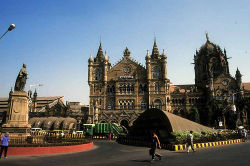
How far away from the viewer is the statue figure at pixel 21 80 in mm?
17130

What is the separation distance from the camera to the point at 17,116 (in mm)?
16094

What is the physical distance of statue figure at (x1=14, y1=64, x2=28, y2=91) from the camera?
17130mm

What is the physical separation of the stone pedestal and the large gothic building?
118ft

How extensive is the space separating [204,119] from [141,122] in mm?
36550

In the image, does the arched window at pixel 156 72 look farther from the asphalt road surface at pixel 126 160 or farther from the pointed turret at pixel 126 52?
the asphalt road surface at pixel 126 160

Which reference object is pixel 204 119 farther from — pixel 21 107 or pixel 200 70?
pixel 21 107

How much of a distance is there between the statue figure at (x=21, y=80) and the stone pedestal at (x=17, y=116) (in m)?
0.69

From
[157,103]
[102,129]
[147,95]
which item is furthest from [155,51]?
[102,129]

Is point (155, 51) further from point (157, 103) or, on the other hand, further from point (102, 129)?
point (102, 129)

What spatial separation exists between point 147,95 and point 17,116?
42.7 meters

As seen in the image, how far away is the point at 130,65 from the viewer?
58.8 meters

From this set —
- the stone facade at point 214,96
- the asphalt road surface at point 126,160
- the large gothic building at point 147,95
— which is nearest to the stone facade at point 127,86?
the large gothic building at point 147,95

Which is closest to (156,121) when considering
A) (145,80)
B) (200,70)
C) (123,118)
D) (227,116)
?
(123,118)

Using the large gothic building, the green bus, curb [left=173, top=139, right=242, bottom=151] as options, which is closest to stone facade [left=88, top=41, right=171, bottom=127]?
the large gothic building
